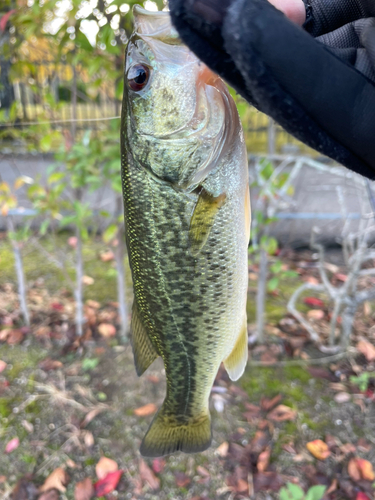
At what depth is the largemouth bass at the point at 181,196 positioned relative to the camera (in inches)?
40.5

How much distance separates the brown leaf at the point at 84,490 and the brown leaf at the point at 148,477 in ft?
1.07

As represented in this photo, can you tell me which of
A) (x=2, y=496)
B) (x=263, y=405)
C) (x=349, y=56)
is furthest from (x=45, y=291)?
(x=349, y=56)

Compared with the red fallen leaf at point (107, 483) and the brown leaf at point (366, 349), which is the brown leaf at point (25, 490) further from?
the brown leaf at point (366, 349)

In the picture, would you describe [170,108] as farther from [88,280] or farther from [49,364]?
Result: [88,280]

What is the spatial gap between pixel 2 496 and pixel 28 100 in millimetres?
5231

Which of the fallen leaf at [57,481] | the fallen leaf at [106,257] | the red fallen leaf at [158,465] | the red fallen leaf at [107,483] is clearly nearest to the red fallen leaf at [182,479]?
the red fallen leaf at [158,465]

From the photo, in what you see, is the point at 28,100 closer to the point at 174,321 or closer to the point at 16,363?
the point at 16,363

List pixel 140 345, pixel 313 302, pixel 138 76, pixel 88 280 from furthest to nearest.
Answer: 1. pixel 88 280
2. pixel 313 302
3. pixel 140 345
4. pixel 138 76

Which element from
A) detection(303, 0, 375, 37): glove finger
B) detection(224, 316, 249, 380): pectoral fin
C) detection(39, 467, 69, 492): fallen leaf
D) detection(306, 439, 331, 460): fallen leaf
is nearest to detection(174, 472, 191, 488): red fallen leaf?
detection(39, 467, 69, 492): fallen leaf

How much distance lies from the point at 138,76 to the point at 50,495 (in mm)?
2491

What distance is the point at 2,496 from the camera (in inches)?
89.5

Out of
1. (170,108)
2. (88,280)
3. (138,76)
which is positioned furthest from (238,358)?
(88,280)

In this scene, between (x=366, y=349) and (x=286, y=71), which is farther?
(x=366, y=349)

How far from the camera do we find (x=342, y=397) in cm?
288
